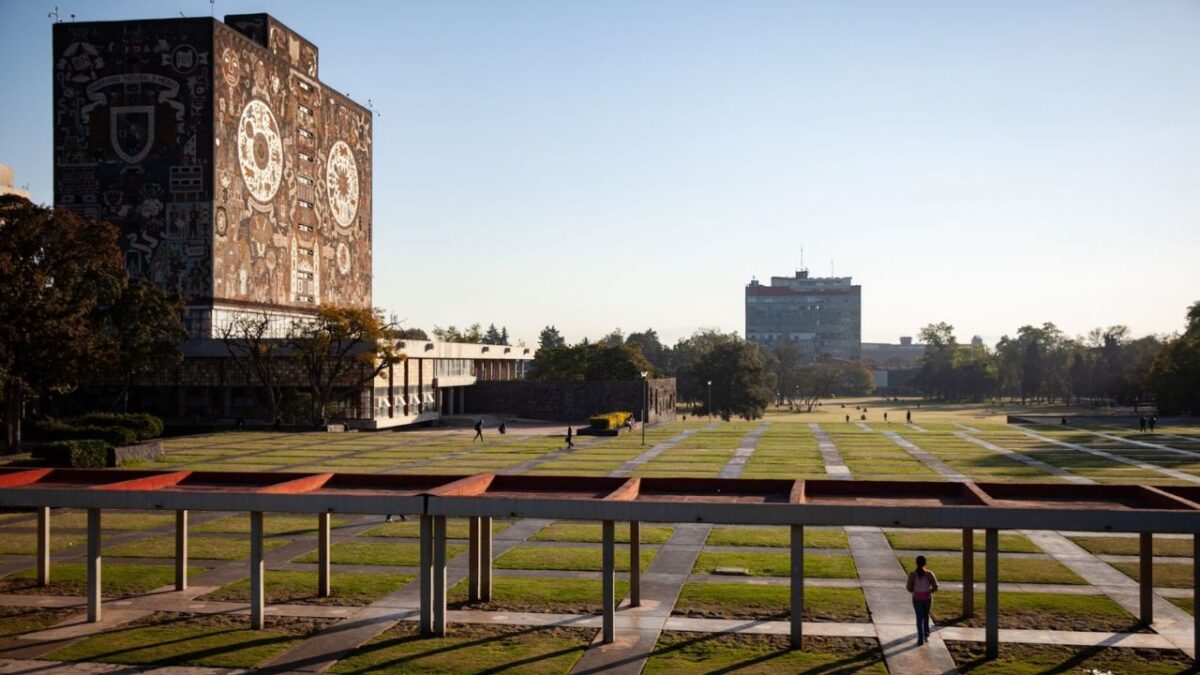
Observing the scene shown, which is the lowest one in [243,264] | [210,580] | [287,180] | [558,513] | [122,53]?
[210,580]

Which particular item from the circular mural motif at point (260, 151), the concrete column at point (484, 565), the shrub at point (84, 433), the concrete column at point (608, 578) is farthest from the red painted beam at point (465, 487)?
the circular mural motif at point (260, 151)

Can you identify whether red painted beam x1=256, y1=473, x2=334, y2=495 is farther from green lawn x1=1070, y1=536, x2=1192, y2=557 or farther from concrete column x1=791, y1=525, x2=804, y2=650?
green lawn x1=1070, y1=536, x2=1192, y2=557

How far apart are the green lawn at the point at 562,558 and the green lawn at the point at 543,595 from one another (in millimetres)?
1766

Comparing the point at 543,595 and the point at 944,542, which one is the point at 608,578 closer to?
the point at 543,595

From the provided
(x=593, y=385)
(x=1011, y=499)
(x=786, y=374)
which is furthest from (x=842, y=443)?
(x=786, y=374)

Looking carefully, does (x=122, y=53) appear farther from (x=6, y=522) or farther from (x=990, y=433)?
(x=990, y=433)

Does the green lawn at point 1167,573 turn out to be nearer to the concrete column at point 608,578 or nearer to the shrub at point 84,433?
the concrete column at point 608,578

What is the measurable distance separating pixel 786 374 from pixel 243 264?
122 meters

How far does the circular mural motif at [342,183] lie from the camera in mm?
109975

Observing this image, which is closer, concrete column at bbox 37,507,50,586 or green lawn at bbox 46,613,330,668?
green lawn at bbox 46,613,330,668

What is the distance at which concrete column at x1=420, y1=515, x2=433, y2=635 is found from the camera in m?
23.6

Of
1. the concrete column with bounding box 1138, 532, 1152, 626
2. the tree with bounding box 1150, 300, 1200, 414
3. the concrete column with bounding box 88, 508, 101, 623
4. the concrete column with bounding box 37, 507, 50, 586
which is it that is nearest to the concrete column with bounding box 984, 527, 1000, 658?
the concrete column with bounding box 1138, 532, 1152, 626

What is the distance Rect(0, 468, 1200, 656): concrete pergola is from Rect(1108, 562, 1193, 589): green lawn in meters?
4.39

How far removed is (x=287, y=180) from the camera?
100m
